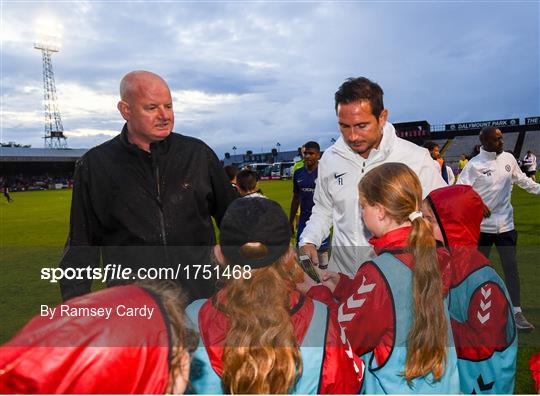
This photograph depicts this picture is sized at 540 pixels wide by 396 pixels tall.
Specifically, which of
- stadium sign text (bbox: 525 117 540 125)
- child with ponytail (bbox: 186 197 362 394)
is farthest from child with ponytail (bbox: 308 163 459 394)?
stadium sign text (bbox: 525 117 540 125)

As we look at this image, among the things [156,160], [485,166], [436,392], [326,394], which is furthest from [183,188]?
[485,166]

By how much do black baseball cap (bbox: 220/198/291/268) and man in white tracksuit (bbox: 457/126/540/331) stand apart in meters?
3.55

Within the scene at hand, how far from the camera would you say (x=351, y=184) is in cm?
304

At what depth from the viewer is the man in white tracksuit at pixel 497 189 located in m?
4.40

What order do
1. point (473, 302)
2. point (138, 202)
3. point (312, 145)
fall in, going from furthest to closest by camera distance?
point (312, 145) → point (138, 202) → point (473, 302)

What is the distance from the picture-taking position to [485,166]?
4848mm

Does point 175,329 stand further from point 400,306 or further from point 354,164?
point 354,164

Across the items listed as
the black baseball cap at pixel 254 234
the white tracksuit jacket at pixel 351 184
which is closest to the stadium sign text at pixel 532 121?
the white tracksuit jacket at pixel 351 184

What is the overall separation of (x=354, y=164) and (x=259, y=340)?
Result: 1.84m

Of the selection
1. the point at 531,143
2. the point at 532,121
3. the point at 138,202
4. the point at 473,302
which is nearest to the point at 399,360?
the point at 473,302

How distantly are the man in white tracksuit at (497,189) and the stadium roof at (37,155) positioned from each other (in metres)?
52.8

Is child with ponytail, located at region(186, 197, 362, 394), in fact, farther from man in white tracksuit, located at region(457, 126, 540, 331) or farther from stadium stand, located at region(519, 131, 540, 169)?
stadium stand, located at region(519, 131, 540, 169)

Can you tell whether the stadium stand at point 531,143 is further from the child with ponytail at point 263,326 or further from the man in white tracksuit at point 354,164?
the child with ponytail at point 263,326

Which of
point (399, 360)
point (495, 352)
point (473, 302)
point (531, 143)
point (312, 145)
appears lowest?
point (495, 352)
